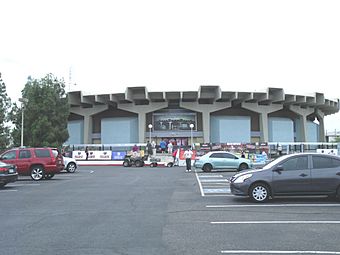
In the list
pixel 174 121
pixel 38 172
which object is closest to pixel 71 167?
pixel 38 172

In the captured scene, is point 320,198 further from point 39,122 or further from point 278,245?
point 39,122

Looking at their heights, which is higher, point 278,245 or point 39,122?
point 39,122

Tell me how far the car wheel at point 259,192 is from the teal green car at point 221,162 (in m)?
14.1

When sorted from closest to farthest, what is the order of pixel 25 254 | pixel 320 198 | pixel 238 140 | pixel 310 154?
pixel 25 254 < pixel 310 154 < pixel 320 198 < pixel 238 140

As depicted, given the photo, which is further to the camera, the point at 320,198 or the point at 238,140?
the point at 238,140

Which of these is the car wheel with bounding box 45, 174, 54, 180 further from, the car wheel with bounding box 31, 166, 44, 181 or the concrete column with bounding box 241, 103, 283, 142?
the concrete column with bounding box 241, 103, 283, 142

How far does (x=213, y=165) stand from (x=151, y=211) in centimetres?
1586

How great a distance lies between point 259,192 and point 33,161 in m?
13.0

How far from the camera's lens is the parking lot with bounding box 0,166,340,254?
6367 millimetres

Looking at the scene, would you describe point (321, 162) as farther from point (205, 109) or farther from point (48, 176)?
point (205, 109)

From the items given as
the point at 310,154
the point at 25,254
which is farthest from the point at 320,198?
the point at 25,254

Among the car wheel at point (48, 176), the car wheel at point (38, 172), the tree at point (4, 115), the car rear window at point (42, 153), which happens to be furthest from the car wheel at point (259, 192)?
the tree at point (4, 115)

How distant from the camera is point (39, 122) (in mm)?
39688

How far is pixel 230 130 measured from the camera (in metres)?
57.9
